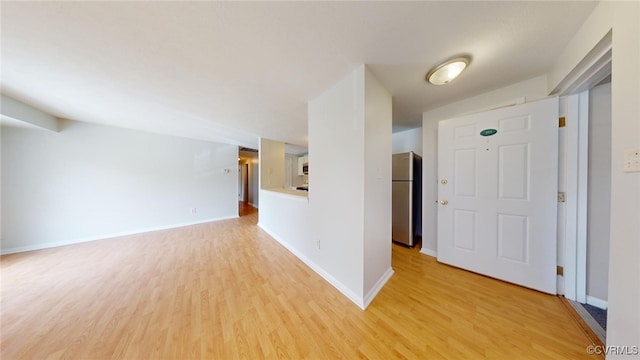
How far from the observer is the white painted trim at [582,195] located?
1558 millimetres

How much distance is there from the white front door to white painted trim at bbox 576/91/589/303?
0.43 ft

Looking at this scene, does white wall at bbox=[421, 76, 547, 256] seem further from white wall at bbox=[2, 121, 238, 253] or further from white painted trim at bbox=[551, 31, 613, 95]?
white wall at bbox=[2, 121, 238, 253]

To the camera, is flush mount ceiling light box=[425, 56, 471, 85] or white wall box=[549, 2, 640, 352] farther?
flush mount ceiling light box=[425, 56, 471, 85]

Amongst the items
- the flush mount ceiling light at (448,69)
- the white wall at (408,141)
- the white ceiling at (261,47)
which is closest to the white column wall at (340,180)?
the white ceiling at (261,47)

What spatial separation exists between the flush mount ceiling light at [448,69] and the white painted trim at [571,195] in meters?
1.08

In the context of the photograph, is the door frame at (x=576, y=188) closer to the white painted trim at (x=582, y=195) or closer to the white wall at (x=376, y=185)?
the white painted trim at (x=582, y=195)

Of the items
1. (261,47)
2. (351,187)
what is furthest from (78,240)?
(351,187)

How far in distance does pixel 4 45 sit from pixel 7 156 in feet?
9.91

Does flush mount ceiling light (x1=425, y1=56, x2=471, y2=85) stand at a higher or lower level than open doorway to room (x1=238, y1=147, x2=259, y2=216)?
higher

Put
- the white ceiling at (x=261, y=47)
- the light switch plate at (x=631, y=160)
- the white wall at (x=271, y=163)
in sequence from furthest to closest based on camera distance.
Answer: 1. the white wall at (x=271, y=163)
2. the white ceiling at (x=261, y=47)
3. the light switch plate at (x=631, y=160)

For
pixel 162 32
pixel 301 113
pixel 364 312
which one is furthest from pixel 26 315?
pixel 301 113

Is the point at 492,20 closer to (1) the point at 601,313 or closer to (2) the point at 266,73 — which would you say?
(2) the point at 266,73

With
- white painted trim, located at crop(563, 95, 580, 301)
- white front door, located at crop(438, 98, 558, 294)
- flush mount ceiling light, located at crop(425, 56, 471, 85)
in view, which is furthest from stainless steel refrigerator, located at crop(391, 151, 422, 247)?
white painted trim, located at crop(563, 95, 580, 301)

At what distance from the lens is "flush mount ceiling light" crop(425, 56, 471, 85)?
1489 mm
